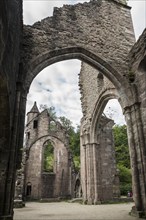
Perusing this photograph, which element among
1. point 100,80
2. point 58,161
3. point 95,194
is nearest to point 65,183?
point 58,161

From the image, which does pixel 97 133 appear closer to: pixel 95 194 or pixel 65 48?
pixel 95 194

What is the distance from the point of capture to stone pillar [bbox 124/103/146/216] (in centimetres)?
653

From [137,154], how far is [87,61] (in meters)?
4.00

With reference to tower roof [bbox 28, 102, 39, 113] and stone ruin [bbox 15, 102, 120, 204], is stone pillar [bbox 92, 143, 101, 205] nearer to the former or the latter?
stone ruin [bbox 15, 102, 120, 204]

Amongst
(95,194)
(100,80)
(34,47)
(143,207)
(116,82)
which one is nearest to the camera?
(143,207)

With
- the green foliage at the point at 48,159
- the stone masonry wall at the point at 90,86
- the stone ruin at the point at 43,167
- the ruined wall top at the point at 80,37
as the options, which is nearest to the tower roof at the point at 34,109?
the stone ruin at the point at 43,167

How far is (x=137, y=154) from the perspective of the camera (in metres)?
7.02

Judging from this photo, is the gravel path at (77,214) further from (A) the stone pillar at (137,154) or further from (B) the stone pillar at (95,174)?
(B) the stone pillar at (95,174)

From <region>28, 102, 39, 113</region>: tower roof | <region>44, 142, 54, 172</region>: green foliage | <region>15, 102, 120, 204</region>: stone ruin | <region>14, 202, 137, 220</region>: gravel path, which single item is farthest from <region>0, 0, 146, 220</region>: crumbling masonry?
<region>44, 142, 54, 172</region>: green foliage

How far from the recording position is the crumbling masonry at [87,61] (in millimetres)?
5258

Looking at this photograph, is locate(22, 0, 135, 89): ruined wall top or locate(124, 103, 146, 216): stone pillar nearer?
locate(124, 103, 146, 216): stone pillar

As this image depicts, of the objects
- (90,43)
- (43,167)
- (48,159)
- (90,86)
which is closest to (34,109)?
(43,167)

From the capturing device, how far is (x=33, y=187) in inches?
763

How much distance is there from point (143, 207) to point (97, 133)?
7.02 metres
